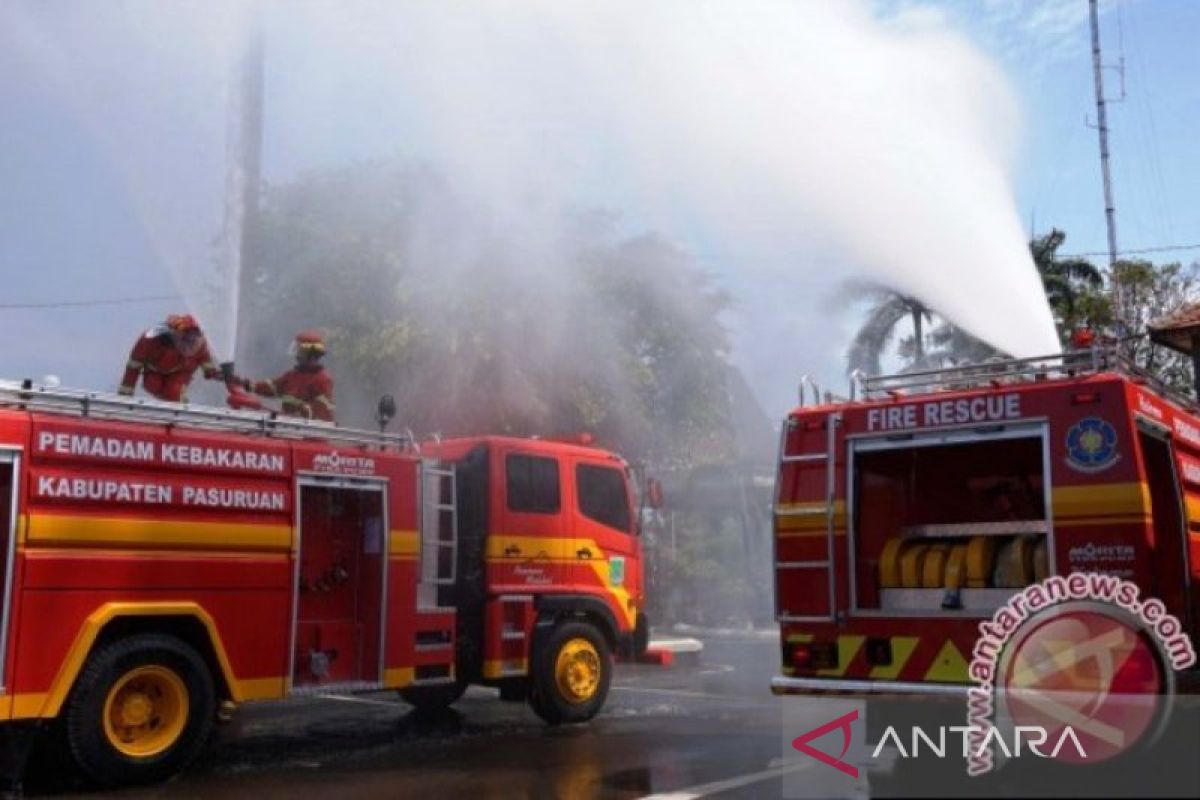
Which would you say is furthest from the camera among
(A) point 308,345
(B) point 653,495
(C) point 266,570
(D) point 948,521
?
(B) point 653,495

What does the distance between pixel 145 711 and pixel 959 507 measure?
5358 mm

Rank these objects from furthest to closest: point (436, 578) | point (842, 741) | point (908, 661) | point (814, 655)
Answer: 1. point (436, 578)
2. point (842, 741)
3. point (814, 655)
4. point (908, 661)

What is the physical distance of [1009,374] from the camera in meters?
6.34

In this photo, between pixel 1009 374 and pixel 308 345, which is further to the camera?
pixel 308 345

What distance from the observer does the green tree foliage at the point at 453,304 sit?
1529cm

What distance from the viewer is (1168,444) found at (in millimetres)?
6258

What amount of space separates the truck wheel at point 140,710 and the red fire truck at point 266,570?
0.04 feet

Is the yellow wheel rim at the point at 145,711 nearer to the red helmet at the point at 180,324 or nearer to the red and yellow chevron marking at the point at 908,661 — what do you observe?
the red helmet at the point at 180,324

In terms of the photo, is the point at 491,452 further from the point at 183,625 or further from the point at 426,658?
the point at 183,625

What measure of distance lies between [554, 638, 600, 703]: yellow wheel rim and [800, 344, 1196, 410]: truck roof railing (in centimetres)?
421

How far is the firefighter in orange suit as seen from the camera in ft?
30.5

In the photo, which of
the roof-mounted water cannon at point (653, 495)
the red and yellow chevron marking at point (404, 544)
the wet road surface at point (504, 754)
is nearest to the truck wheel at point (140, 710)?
the wet road surface at point (504, 754)

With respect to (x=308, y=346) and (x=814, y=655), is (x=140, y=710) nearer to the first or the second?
(x=308, y=346)

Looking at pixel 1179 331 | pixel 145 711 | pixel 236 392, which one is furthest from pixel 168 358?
pixel 1179 331
